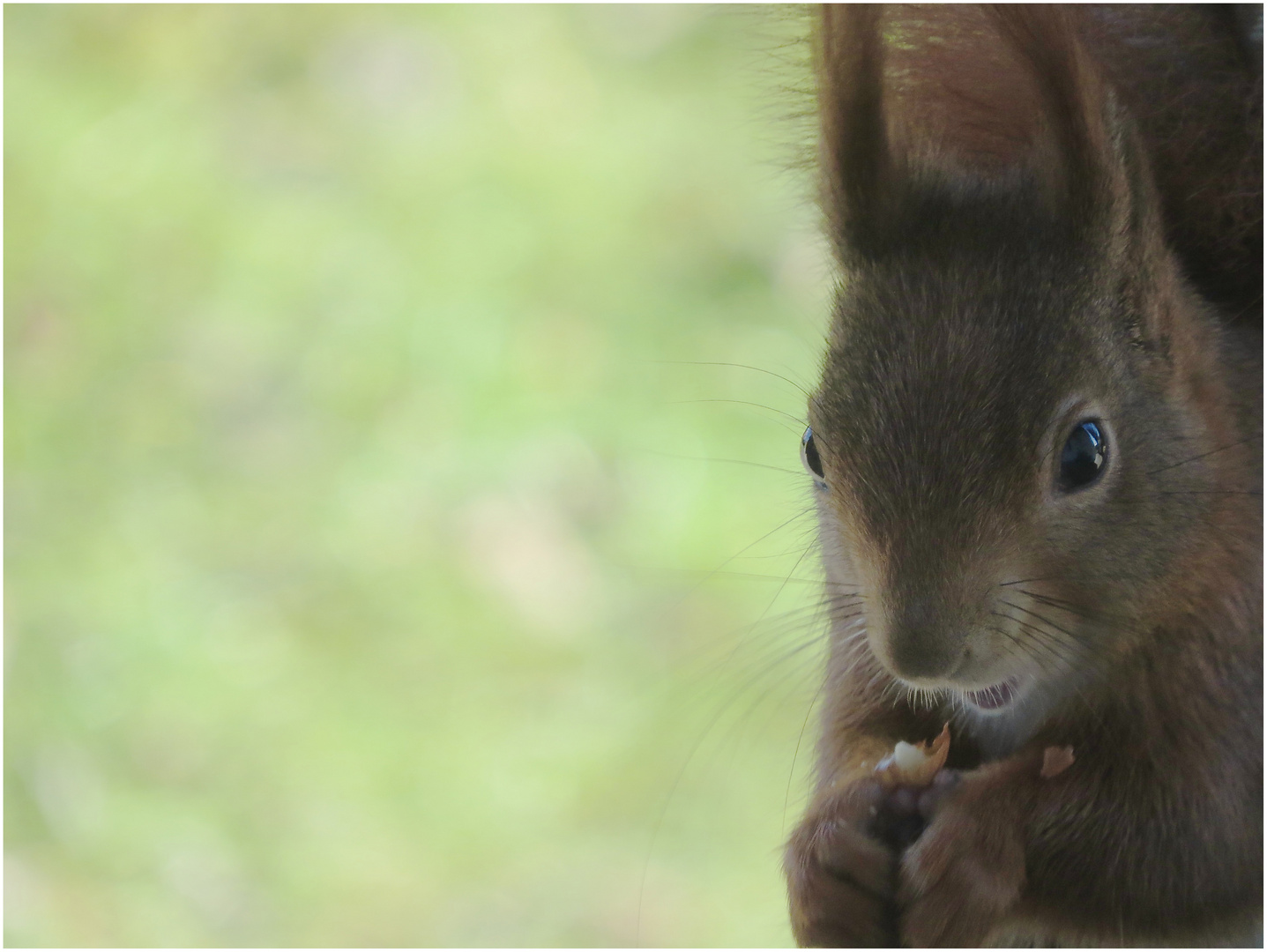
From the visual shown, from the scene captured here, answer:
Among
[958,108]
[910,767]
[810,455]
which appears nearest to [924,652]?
[910,767]

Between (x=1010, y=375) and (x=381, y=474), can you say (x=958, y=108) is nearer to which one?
(x=1010, y=375)

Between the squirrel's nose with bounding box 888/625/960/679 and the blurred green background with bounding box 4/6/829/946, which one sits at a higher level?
the blurred green background with bounding box 4/6/829/946

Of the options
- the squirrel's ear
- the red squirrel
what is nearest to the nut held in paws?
the red squirrel

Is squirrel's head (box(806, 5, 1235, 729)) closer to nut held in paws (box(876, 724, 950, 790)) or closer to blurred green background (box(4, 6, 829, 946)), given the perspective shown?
nut held in paws (box(876, 724, 950, 790))

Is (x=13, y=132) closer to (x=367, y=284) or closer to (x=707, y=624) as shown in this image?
(x=367, y=284)

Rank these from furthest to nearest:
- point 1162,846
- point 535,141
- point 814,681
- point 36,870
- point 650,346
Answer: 1. point 535,141
2. point 650,346
3. point 36,870
4. point 814,681
5. point 1162,846

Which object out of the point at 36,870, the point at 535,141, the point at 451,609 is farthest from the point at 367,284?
the point at 36,870

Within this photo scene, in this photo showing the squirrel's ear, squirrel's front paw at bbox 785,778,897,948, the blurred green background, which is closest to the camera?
the squirrel's ear
